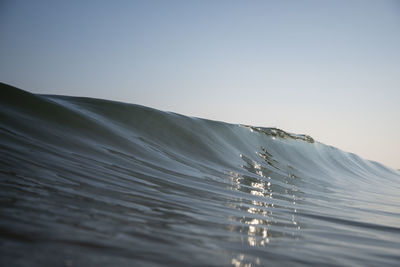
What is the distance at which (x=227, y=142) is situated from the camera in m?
6.18

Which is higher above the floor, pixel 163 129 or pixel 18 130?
pixel 163 129

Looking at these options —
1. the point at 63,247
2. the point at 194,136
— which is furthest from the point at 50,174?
the point at 194,136

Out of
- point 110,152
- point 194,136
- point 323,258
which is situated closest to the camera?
point 323,258

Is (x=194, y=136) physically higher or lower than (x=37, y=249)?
higher

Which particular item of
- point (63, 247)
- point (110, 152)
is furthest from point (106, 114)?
point (63, 247)

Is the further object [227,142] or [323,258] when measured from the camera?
[227,142]

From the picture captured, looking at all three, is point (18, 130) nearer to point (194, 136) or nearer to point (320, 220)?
point (320, 220)

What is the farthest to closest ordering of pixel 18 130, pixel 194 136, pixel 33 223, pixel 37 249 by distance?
pixel 194 136
pixel 18 130
pixel 33 223
pixel 37 249

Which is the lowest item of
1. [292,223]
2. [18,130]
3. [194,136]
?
[292,223]

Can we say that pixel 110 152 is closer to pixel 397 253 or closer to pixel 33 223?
pixel 33 223

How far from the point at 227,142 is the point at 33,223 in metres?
5.39

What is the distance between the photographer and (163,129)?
5109mm

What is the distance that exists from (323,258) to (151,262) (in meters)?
0.67

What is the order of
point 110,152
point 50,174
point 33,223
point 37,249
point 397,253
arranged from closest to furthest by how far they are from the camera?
point 37,249 → point 33,223 → point 397,253 → point 50,174 → point 110,152
